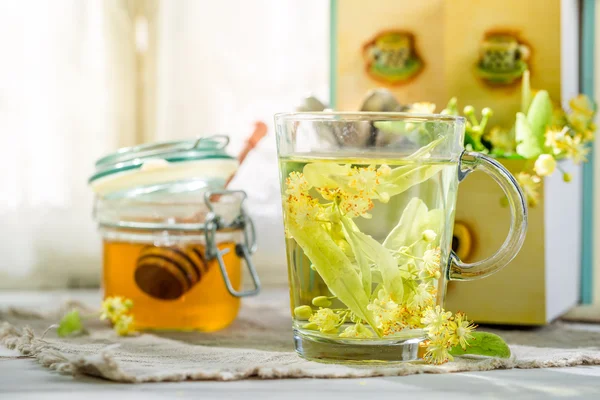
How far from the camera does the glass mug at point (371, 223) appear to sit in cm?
67

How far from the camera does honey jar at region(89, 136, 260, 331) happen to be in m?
0.89

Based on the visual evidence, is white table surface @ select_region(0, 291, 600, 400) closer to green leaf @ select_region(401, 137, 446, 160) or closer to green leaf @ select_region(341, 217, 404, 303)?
green leaf @ select_region(341, 217, 404, 303)

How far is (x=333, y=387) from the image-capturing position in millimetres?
645

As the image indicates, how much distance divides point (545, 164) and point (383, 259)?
270mm

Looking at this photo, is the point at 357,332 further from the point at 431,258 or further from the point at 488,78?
the point at 488,78

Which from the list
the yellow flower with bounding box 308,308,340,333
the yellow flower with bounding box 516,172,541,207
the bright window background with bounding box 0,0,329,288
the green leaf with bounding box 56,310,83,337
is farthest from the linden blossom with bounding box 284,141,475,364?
the bright window background with bounding box 0,0,329,288

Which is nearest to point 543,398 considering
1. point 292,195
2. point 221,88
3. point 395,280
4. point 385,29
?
point 395,280

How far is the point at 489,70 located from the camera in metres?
0.99

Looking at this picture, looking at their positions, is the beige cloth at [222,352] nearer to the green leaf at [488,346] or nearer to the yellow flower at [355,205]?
the green leaf at [488,346]

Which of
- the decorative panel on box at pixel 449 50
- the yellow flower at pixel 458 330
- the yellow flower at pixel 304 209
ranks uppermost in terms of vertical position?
the decorative panel on box at pixel 449 50

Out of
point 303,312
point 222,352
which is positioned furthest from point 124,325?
point 303,312

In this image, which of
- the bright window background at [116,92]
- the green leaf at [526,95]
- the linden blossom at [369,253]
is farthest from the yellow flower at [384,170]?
the bright window background at [116,92]

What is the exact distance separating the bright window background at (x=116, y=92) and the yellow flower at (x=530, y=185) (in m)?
0.54

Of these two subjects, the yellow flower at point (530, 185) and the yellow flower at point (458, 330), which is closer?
the yellow flower at point (458, 330)
